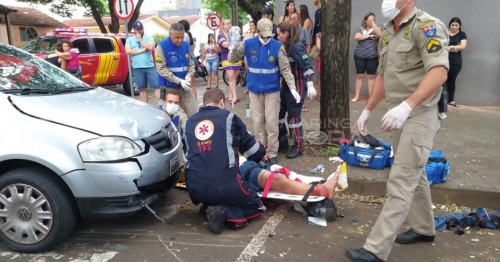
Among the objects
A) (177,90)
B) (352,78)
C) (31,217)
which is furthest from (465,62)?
(31,217)

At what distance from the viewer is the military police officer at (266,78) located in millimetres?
5273

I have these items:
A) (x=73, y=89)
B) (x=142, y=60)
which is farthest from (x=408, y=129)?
(x=142, y=60)

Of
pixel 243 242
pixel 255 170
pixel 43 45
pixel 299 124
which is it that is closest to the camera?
pixel 243 242

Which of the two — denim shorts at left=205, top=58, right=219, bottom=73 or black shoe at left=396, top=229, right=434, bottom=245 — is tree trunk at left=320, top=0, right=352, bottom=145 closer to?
black shoe at left=396, top=229, right=434, bottom=245

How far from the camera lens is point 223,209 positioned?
147 inches

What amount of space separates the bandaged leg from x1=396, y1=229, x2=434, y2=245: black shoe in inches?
28.3

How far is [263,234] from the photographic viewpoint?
377 cm

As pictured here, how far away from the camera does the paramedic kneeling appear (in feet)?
12.2

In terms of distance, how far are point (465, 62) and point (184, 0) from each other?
314ft

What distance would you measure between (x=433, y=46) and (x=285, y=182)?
73.3 inches

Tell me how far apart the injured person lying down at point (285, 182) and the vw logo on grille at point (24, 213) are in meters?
1.92

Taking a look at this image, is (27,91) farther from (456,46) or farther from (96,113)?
(456,46)

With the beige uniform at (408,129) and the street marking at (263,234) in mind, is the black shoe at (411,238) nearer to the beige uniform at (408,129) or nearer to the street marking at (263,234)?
the beige uniform at (408,129)

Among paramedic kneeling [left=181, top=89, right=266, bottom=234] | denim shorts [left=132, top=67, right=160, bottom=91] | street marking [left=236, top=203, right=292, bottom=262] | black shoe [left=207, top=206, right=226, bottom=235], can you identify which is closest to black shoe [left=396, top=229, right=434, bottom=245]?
street marking [left=236, top=203, right=292, bottom=262]
